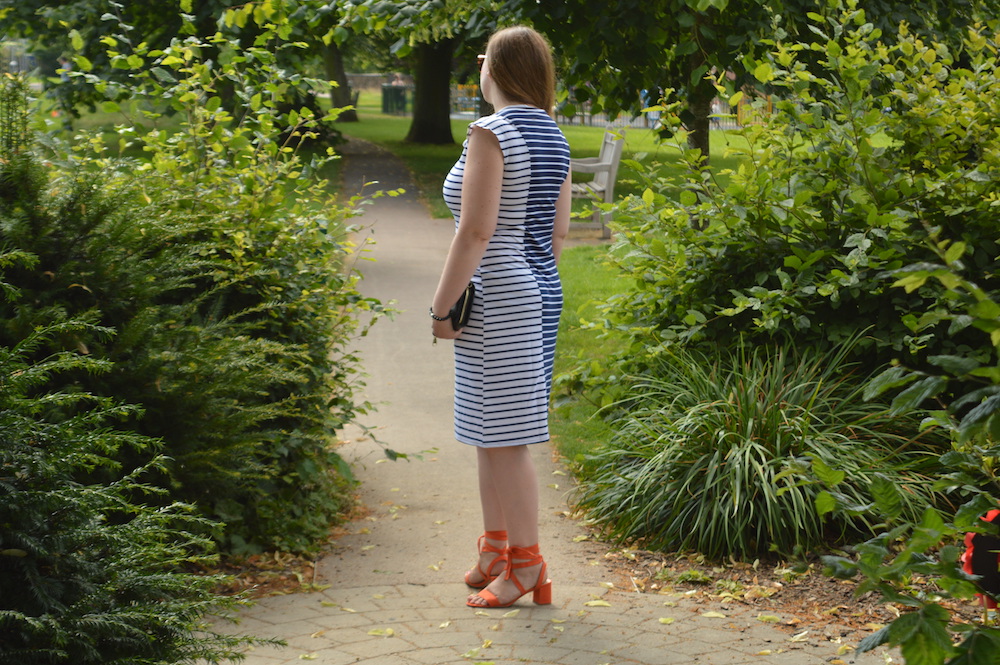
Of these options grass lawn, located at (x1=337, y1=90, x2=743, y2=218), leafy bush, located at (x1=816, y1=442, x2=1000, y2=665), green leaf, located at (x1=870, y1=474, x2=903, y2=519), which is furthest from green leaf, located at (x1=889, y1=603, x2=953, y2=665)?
grass lawn, located at (x1=337, y1=90, x2=743, y2=218)

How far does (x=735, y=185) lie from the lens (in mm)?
5391

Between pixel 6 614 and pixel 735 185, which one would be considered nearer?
pixel 6 614

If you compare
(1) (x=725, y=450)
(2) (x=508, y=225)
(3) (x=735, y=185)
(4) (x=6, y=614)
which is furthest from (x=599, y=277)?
(4) (x=6, y=614)

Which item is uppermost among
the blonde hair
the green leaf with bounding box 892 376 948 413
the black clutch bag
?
the blonde hair

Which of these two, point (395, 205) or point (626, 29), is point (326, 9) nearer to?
point (626, 29)

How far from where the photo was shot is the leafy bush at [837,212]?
16.5 feet

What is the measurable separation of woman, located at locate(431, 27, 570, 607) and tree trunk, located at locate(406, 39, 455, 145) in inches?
879

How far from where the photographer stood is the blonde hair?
376cm

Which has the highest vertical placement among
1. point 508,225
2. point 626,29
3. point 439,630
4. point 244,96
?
point 626,29

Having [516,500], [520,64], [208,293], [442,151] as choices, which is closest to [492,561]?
[516,500]

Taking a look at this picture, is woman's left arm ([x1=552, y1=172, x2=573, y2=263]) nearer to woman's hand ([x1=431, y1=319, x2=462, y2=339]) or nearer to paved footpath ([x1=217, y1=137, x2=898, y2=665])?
woman's hand ([x1=431, y1=319, x2=462, y2=339])

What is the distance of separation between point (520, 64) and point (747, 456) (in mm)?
1957

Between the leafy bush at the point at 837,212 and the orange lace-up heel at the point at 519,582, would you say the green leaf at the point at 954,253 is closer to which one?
the orange lace-up heel at the point at 519,582

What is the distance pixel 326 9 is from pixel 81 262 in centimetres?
577
